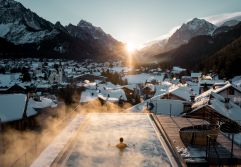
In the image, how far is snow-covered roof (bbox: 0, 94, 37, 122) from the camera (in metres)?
26.7

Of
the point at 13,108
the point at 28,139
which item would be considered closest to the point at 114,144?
the point at 28,139

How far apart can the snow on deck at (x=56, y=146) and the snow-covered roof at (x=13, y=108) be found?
12.8 meters

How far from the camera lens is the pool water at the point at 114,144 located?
9844 mm

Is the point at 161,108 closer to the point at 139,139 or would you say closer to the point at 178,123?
the point at 178,123

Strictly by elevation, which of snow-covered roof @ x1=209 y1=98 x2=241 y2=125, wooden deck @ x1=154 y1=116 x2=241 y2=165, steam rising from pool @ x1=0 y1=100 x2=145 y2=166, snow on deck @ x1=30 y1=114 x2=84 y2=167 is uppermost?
snow on deck @ x1=30 y1=114 x2=84 y2=167

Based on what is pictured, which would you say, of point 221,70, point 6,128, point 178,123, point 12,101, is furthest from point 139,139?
point 221,70

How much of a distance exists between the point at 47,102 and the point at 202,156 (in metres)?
27.4

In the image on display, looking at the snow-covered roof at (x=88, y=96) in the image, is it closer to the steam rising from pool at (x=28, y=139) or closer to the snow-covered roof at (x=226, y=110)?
the steam rising from pool at (x=28, y=139)

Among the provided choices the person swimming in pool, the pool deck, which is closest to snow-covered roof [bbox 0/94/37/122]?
the pool deck

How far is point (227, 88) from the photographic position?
3878cm

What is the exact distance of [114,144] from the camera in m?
11.6

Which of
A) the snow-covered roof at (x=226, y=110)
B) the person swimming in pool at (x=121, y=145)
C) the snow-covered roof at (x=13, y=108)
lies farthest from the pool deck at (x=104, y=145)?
the snow-covered roof at (x=226, y=110)

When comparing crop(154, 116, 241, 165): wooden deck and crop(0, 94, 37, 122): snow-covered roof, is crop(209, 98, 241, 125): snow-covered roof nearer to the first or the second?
crop(154, 116, 241, 165): wooden deck

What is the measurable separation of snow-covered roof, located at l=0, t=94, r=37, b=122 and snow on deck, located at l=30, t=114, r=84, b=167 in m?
12.8
